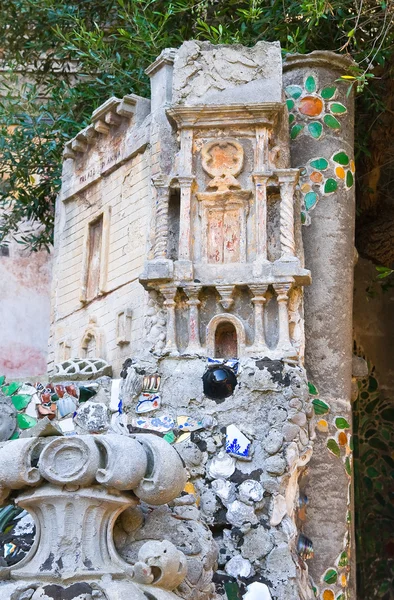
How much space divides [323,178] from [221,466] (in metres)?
2.78

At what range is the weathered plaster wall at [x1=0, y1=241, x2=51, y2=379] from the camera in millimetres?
14898

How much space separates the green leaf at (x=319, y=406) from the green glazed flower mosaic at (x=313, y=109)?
224 centimetres

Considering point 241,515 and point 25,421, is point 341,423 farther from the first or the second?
point 25,421

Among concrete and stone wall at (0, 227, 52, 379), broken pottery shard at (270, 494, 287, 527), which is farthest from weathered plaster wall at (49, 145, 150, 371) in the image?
concrete and stone wall at (0, 227, 52, 379)

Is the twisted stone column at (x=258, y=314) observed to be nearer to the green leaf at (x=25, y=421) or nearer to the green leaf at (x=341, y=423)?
the green leaf at (x=341, y=423)

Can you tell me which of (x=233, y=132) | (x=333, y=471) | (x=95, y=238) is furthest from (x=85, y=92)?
(x=333, y=471)

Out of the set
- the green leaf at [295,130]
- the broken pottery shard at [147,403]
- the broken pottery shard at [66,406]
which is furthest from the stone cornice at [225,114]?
the broken pottery shard at [66,406]

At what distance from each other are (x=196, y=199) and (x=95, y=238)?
236 cm

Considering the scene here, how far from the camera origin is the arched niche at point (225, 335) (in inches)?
339

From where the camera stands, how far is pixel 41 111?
42.0 ft

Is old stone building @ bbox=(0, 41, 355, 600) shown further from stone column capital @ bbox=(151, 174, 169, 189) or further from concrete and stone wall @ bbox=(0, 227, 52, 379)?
concrete and stone wall @ bbox=(0, 227, 52, 379)

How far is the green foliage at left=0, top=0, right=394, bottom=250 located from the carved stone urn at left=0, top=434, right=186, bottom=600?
3.97 m

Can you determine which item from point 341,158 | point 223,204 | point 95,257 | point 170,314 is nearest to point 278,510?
point 170,314

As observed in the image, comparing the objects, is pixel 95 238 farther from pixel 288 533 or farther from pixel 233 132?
pixel 288 533
